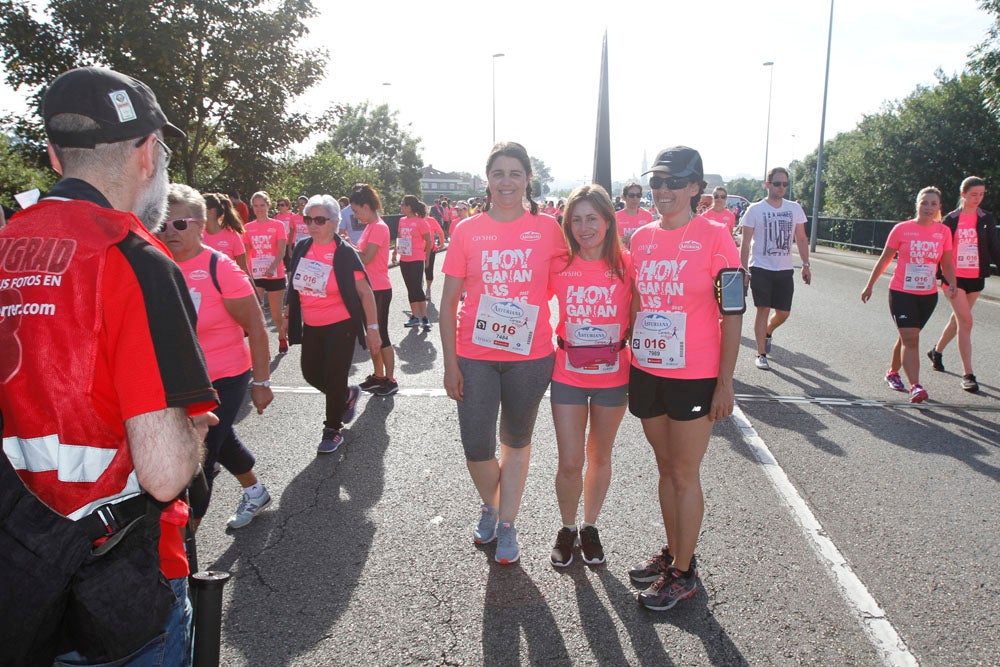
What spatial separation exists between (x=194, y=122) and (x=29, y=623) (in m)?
18.2

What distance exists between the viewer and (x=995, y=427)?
5457 millimetres

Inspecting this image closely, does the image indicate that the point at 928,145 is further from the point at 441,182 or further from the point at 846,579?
the point at 441,182

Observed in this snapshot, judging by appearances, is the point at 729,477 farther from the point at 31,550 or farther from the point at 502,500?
the point at 31,550

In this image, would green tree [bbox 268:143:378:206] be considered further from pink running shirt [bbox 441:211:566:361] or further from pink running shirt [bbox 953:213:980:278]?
pink running shirt [bbox 441:211:566:361]

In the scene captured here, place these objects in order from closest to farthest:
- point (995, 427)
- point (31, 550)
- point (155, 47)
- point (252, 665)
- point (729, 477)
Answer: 1. point (31, 550)
2. point (252, 665)
3. point (729, 477)
4. point (995, 427)
5. point (155, 47)

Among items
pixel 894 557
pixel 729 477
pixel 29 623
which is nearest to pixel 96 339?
pixel 29 623

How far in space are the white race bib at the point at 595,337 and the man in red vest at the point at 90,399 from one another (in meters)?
2.04

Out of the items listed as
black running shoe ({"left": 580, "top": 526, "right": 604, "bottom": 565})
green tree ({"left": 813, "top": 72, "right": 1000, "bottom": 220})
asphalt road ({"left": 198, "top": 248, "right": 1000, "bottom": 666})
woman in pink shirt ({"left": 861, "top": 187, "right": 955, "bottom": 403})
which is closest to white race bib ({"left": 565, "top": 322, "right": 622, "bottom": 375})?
black running shoe ({"left": 580, "top": 526, "right": 604, "bottom": 565})

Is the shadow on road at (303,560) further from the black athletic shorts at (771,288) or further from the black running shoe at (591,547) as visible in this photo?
the black athletic shorts at (771,288)

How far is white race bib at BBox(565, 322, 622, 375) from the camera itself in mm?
3191

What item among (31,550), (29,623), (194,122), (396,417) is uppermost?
(194,122)

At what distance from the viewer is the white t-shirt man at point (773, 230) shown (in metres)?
7.59

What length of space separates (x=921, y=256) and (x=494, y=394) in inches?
200

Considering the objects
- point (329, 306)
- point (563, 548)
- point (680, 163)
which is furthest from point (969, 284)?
point (329, 306)
